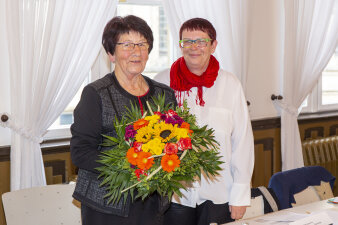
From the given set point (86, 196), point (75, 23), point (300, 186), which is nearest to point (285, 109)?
point (300, 186)

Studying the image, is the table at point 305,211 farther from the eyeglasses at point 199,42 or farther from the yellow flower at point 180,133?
the eyeglasses at point 199,42

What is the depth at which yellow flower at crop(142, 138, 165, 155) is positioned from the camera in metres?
1.76

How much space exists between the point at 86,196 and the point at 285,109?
326 cm

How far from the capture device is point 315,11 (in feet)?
16.8

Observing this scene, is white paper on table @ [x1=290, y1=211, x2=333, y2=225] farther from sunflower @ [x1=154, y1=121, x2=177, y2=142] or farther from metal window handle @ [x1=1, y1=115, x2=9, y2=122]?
metal window handle @ [x1=1, y1=115, x2=9, y2=122]

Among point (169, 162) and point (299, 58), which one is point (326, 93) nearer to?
point (299, 58)

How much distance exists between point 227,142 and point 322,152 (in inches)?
115

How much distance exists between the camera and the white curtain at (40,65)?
10.7 ft

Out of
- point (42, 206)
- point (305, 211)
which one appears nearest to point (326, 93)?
point (305, 211)

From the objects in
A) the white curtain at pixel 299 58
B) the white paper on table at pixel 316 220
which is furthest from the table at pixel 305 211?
the white curtain at pixel 299 58

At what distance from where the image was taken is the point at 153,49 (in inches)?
166

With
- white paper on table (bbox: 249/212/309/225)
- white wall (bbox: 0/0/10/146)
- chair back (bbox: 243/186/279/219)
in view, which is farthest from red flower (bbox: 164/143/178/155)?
white wall (bbox: 0/0/10/146)

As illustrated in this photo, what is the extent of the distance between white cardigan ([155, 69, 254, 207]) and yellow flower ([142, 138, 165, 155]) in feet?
2.92

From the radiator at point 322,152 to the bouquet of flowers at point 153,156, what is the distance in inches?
136
